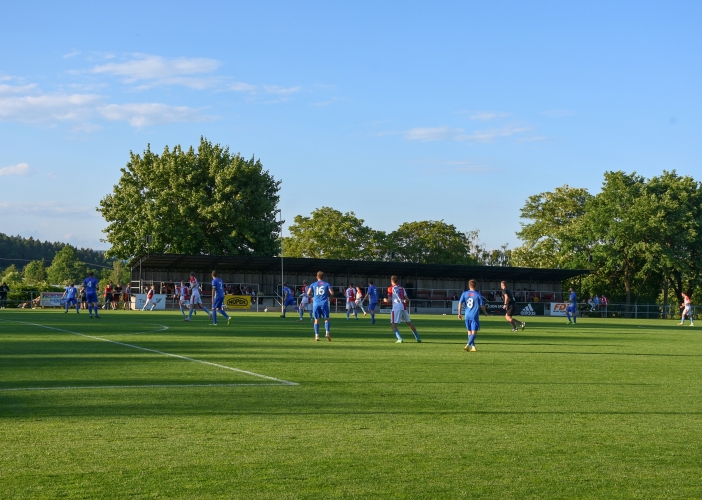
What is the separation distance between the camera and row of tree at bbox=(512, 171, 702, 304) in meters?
80.2

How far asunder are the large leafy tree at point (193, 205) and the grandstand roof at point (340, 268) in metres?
4.14

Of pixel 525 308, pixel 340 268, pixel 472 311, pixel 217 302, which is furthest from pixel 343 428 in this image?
pixel 340 268

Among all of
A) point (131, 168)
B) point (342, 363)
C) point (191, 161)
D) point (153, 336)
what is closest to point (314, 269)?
point (191, 161)

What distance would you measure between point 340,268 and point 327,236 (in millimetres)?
32966

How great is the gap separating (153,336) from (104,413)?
15137 millimetres

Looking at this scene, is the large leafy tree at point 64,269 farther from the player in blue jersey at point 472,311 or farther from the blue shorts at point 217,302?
the player in blue jersey at point 472,311

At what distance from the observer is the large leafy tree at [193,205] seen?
244ft

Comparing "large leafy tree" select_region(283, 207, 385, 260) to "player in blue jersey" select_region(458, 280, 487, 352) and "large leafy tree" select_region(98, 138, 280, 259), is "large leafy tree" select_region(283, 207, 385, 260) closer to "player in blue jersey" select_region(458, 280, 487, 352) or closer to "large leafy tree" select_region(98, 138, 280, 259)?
"large leafy tree" select_region(98, 138, 280, 259)

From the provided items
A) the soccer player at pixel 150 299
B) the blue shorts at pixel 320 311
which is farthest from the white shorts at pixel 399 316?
the soccer player at pixel 150 299

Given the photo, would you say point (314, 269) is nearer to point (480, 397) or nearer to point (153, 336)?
point (153, 336)

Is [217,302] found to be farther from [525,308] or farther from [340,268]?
[340,268]

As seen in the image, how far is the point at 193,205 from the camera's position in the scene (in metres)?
74.6

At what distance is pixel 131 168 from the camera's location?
79.2 metres

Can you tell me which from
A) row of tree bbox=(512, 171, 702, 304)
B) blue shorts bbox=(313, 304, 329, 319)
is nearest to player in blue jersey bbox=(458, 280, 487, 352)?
blue shorts bbox=(313, 304, 329, 319)
